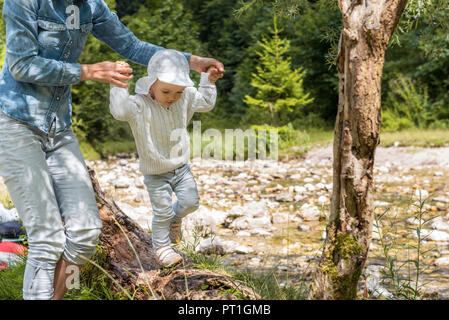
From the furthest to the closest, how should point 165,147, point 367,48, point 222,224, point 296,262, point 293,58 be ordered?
point 293,58 → point 222,224 → point 296,262 → point 165,147 → point 367,48

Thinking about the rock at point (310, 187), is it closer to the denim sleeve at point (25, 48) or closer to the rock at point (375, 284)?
the rock at point (375, 284)

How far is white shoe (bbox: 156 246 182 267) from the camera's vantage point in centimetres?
293

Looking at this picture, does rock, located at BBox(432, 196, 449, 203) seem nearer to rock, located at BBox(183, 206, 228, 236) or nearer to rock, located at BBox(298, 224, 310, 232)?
rock, located at BBox(298, 224, 310, 232)

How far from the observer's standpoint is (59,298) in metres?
2.52

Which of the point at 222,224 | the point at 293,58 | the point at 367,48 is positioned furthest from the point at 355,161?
the point at 293,58

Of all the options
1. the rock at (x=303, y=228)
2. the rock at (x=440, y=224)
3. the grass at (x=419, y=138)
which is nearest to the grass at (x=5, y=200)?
the rock at (x=303, y=228)

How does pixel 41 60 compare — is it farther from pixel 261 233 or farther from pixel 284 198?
pixel 284 198

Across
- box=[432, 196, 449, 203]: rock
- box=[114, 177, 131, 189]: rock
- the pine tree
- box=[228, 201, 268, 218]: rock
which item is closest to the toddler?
box=[228, 201, 268, 218]: rock

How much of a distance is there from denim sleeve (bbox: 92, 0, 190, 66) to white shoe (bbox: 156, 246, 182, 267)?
43.4 inches

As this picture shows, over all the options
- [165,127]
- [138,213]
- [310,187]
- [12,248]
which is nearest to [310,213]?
[310,187]

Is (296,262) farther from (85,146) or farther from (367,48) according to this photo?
(85,146)

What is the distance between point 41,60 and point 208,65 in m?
1.01

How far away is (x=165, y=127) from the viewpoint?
2906 millimetres
